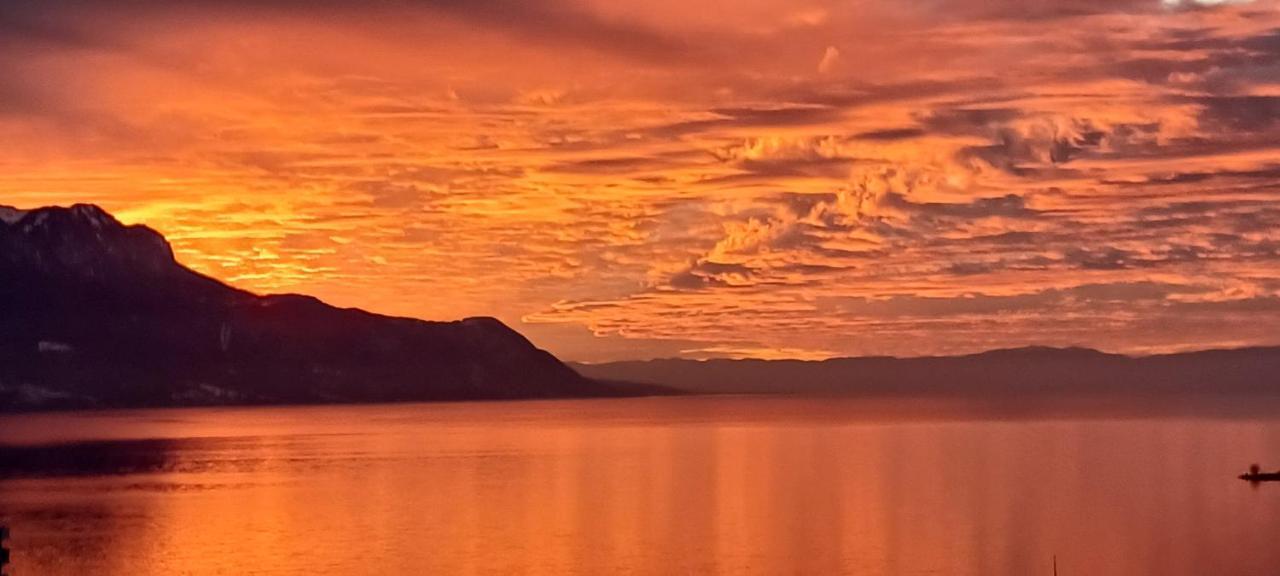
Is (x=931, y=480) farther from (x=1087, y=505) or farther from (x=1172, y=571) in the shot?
(x=1172, y=571)

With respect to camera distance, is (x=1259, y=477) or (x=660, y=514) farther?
(x=1259, y=477)

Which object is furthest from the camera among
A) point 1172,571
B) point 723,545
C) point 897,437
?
point 897,437

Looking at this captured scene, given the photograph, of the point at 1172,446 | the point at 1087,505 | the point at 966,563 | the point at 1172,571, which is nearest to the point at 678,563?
the point at 966,563

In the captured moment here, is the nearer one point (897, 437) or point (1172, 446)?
point (1172, 446)

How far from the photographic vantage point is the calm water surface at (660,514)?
6975 centimetres

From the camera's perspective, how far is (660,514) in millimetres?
91250

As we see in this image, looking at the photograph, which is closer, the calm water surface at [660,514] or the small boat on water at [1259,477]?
the calm water surface at [660,514]

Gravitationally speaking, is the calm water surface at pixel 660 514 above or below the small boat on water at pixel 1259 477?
below

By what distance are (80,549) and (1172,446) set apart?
118 metres

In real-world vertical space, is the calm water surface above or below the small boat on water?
below

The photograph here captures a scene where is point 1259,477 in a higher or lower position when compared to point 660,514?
higher

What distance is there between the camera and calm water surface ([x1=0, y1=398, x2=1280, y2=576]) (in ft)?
229

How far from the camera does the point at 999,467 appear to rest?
128m

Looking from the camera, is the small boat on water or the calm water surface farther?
the small boat on water
